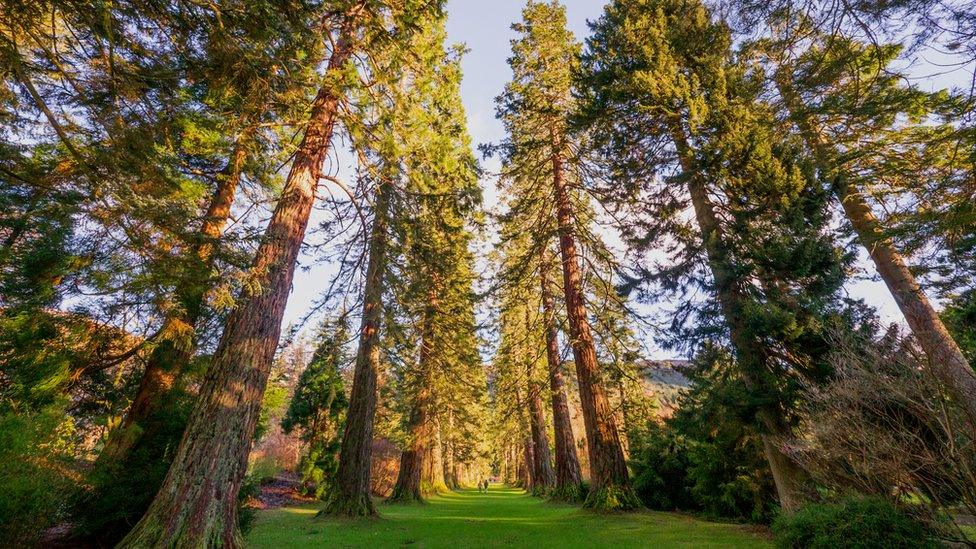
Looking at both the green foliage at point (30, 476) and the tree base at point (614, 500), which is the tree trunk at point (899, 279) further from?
the green foliage at point (30, 476)

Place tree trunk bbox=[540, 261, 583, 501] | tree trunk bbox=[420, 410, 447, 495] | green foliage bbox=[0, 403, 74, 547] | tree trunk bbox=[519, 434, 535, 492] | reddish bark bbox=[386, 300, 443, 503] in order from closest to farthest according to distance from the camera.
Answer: green foliage bbox=[0, 403, 74, 547], tree trunk bbox=[540, 261, 583, 501], reddish bark bbox=[386, 300, 443, 503], tree trunk bbox=[420, 410, 447, 495], tree trunk bbox=[519, 434, 535, 492]

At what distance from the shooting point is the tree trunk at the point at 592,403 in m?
8.83

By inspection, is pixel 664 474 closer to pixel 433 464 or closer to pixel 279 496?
pixel 433 464

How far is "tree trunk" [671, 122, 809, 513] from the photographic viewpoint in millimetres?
6582

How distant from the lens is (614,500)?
862cm

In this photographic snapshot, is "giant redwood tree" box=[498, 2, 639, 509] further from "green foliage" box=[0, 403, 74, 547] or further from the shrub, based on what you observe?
"green foliage" box=[0, 403, 74, 547]

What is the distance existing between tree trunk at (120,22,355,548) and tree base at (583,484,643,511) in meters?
7.43

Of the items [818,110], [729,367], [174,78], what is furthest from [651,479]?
[174,78]

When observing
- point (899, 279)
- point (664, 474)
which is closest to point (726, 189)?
point (899, 279)

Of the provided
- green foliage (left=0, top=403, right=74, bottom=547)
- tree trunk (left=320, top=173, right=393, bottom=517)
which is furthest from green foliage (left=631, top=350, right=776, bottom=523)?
green foliage (left=0, top=403, right=74, bottom=547)

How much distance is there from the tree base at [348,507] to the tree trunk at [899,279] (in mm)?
11530

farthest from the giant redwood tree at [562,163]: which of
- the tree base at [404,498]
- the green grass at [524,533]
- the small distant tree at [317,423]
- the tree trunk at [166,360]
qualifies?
the small distant tree at [317,423]

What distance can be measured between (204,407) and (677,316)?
9257 millimetres

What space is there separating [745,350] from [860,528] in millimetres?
3119
